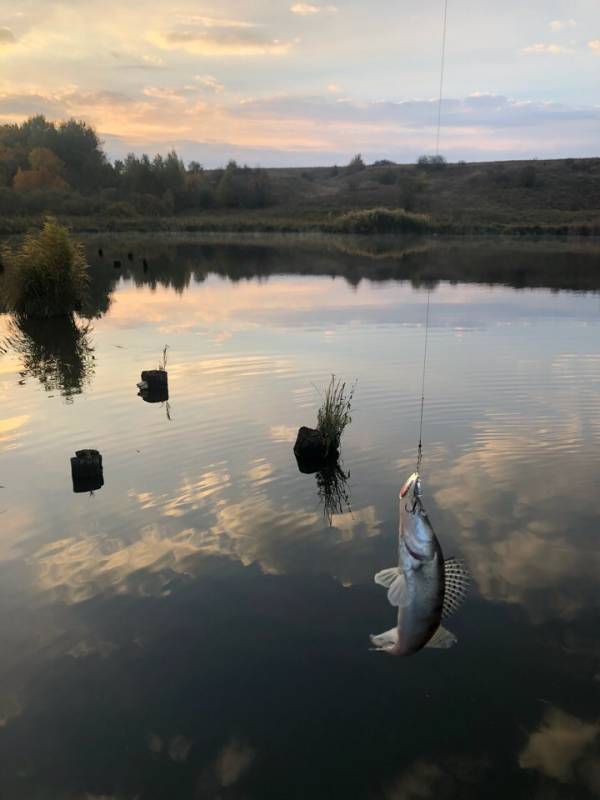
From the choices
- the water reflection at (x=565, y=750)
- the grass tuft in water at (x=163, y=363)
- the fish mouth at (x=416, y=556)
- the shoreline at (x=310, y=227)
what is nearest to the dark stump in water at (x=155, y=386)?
the grass tuft in water at (x=163, y=363)

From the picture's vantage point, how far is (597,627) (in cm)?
709

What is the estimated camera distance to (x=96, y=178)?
420 ft

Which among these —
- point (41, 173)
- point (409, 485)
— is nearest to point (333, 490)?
point (409, 485)

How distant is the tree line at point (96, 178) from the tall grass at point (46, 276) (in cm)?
8272

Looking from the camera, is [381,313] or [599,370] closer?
[599,370]

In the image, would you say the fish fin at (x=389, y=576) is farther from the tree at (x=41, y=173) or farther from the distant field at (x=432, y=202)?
the tree at (x=41, y=173)

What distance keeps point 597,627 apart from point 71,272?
84.9ft

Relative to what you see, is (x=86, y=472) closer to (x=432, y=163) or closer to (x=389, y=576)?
(x=389, y=576)

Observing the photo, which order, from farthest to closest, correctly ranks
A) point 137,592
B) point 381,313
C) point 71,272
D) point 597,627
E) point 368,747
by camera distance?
point 381,313 → point 71,272 → point 137,592 → point 597,627 → point 368,747

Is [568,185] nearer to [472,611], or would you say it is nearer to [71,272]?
[71,272]

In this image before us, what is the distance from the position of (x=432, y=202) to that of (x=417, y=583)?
430 feet

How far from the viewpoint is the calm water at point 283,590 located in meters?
5.50

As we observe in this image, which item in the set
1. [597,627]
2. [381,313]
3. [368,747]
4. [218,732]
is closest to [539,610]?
[597,627]

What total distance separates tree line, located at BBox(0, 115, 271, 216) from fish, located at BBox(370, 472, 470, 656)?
110052 mm
